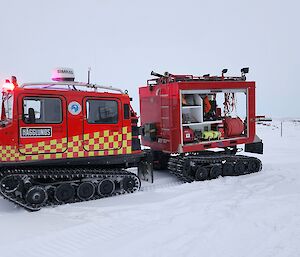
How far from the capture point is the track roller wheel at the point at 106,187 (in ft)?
22.1

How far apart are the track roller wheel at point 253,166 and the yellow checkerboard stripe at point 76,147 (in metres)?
4.12

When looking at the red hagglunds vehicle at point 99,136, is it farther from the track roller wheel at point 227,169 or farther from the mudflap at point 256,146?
the mudflap at point 256,146

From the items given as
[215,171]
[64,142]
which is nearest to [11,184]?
[64,142]

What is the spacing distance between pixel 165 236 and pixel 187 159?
3.80 metres

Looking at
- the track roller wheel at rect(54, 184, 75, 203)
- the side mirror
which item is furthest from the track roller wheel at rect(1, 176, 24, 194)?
the side mirror

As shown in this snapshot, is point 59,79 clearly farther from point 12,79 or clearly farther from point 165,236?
point 165,236

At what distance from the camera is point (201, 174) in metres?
8.33

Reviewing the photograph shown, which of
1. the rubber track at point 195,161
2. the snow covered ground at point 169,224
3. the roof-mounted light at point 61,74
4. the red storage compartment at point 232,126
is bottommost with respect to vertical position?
the snow covered ground at point 169,224

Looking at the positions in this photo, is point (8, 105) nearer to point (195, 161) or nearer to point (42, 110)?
point (42, 110)

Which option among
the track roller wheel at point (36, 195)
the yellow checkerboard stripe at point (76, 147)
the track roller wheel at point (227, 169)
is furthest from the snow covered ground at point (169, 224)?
the track roller wheel at point (227, 169)

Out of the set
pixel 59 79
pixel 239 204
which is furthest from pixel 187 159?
pixel 59 79

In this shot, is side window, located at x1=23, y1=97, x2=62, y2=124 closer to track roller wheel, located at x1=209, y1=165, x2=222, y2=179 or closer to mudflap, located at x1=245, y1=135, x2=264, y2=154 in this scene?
track roller wheel, located at x1=209, y1=165, x2=222, y2=179

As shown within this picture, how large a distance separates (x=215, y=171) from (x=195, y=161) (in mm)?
703

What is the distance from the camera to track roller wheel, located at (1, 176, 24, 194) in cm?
584
